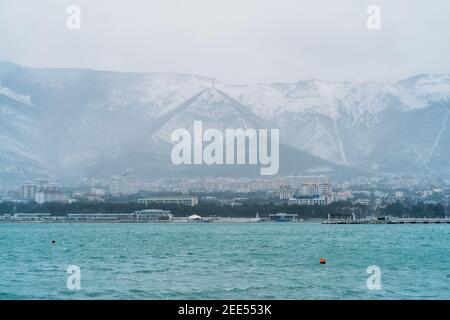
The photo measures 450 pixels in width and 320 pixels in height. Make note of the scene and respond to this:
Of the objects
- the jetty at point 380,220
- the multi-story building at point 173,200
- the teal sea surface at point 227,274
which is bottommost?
the teal sea surface at point 227,274

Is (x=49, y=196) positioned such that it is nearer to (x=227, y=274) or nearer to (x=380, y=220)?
(x=380, y=220)

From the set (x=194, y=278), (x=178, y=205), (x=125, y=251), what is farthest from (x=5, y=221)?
(x=194, y=278)

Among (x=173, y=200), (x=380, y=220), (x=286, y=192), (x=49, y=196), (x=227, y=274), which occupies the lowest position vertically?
(x=227, y=274)

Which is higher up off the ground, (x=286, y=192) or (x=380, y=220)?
(x=286, y=192)

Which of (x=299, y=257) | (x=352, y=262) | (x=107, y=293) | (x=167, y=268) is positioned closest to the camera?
(x=107, y=293)

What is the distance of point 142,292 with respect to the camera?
51.4 ft

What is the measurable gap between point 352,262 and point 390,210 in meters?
64.8

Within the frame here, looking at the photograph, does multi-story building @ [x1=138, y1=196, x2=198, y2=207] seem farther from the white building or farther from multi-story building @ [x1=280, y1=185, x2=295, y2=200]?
multi-story building @ [x1=280, y1=185, x2=295, y2=200]

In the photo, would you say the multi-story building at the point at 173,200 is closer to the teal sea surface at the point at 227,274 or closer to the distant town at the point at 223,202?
the distant town at the point at 223,202

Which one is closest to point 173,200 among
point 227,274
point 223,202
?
point 223,202

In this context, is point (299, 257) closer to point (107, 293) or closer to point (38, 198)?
point (107, 293)

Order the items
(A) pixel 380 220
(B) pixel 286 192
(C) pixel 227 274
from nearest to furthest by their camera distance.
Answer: (C) pixel 227 274
(A) pixel 380 220
(B) pixel 286 192

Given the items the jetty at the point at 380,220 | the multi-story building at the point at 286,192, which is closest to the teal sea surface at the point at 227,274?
the jetty at the point at 380,220

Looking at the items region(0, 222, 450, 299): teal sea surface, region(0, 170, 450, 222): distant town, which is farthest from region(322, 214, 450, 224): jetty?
region(0, 222, 450, 299): teal sea surface
